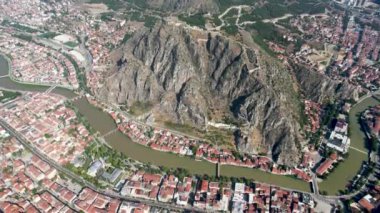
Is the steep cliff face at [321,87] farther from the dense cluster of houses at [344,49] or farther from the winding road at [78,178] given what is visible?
the winding road at [78,178]

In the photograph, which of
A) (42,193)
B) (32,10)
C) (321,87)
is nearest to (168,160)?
(42,193)

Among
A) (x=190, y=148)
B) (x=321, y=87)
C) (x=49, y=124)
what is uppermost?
(x=321, y=87)

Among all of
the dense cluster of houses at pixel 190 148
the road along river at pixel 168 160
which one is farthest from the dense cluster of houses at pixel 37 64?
the dense cluster of houses at pixel 190 148

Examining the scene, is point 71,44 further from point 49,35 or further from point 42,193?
point 42,193

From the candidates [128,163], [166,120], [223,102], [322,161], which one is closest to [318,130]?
[322,161]

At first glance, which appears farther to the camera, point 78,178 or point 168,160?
point 168,160

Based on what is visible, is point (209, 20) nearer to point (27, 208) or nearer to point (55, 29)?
point (55, 29)

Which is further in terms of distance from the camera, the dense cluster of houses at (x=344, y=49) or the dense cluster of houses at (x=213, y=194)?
the dense cluster of houses at (x=344, y=49)
